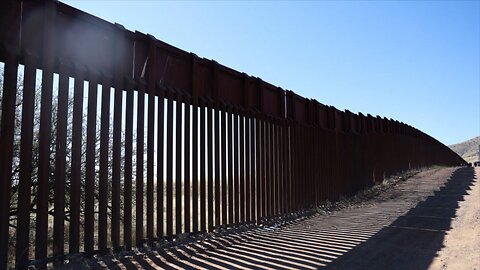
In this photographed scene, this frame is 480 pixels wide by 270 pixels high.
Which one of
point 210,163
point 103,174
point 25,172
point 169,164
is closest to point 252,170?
point 210,163

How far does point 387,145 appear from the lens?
71.9ft

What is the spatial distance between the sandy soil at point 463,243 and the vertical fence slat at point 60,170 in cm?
510

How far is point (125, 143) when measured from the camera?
7105 millimetres

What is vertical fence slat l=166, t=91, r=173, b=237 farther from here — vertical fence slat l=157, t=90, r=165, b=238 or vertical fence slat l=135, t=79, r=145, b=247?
vertical fence slat l=135, t=79, r=145, b=247

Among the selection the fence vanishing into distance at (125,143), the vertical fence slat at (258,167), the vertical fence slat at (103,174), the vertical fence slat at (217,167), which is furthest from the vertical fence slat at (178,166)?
the vertical fence slat at (258,167)

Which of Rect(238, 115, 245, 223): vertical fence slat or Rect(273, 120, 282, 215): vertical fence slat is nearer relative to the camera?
Rect(238, 115, 245, 223): vertical fence slat

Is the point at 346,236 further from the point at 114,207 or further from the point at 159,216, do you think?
the point at 114,207

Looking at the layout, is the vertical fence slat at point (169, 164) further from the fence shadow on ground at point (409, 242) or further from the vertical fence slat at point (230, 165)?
the fence shadow on ground at point (409, 242)

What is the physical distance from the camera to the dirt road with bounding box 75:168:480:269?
651 cm

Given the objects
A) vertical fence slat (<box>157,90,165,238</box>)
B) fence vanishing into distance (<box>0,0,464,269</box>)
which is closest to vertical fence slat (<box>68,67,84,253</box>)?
fence vanishing into distance (<box>0,0,464,269</box>)

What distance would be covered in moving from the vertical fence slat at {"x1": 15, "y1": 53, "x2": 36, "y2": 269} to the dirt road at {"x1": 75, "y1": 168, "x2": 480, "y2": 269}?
1.05 meters

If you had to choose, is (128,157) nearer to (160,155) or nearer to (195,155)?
(160,155)

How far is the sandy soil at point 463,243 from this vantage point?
21.3 feet

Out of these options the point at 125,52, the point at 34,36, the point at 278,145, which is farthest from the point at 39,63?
the point at 278,145
